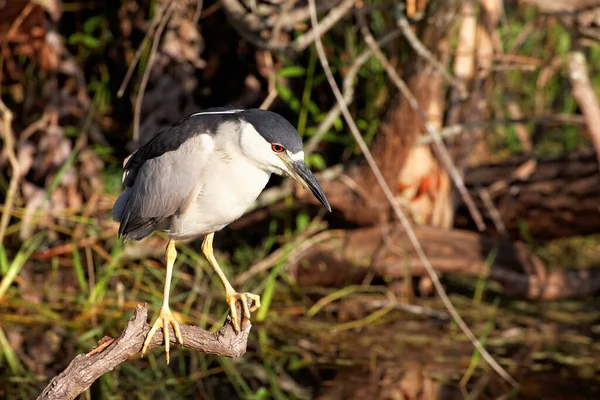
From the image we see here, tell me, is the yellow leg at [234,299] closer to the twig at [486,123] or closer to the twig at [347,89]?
the twig at [347,89]

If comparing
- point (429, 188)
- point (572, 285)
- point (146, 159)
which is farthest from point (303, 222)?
point (146, 159)

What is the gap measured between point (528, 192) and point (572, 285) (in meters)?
0.70

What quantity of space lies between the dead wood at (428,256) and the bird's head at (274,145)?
288 centimetres

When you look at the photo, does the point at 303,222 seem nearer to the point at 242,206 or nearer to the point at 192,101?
the point at 192,101

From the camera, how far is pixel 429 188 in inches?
252

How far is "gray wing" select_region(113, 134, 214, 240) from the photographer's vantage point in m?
3.52

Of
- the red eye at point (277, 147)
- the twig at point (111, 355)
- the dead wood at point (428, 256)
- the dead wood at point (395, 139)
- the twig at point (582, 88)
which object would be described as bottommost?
the dead wood at point (428, 256)

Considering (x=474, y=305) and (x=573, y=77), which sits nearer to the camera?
(x=573, y=77)

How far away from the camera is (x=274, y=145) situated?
336 centimetres

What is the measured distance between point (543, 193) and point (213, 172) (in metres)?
3.44

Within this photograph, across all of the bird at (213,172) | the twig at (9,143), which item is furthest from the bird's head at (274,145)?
the twig at (9,143)

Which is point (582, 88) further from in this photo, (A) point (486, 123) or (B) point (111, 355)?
(B) point (111, 355)

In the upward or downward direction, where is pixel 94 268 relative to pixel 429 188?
downward

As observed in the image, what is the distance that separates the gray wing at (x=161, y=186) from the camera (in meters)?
3.52
